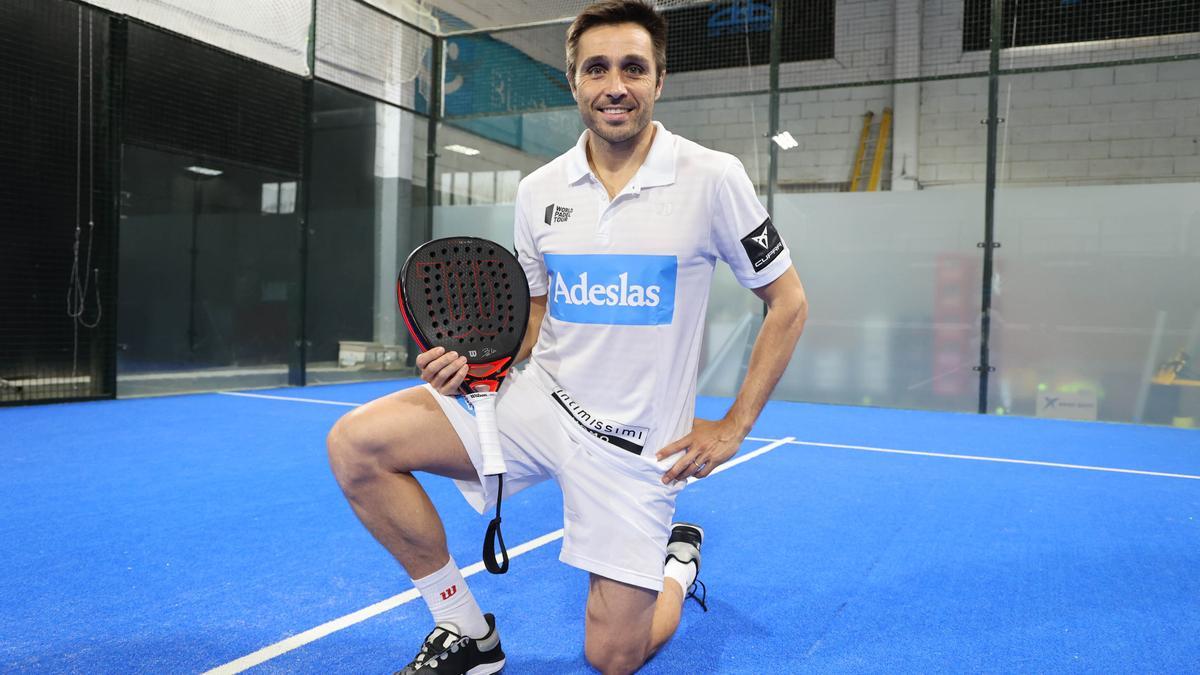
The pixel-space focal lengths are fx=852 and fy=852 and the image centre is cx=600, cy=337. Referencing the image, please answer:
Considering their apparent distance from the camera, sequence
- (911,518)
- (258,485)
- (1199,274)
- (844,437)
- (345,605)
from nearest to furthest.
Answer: (345,605)
(911,518)
(258,485)
(844,437)
(1199,274)

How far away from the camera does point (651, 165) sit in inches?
70.9

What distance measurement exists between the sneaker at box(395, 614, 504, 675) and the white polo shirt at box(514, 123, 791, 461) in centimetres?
50

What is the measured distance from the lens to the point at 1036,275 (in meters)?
7.08

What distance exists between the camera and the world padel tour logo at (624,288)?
1.75 m

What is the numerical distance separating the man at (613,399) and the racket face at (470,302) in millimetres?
161

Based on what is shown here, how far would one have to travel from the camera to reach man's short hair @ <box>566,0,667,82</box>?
5.74 ft

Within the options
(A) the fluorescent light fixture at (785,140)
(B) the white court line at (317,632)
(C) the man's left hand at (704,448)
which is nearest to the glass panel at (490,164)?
(A) the fluorescent light fixture at (785,140)

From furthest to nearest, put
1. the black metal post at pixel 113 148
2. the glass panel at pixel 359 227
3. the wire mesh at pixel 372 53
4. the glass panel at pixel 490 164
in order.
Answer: the glass panel at pixel 490 164, the glass panel at pixel 359 227, the wire mesh at pixel 372 53, the black metal post at pixel 113 148

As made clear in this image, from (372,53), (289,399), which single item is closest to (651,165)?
(289,399)

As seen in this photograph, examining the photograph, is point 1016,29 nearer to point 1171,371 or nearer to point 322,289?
point 1171,371

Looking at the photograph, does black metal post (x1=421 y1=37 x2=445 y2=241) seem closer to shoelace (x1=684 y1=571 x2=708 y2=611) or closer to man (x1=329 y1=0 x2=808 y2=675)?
shoelace (x1=684 y1=571 x2=708 y2=611)

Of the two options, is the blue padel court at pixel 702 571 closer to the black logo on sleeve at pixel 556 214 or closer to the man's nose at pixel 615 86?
the black logo on sleeve at pixel 556 214

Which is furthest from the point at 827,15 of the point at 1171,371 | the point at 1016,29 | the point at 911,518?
the point at 911,518

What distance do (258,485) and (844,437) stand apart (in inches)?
142
